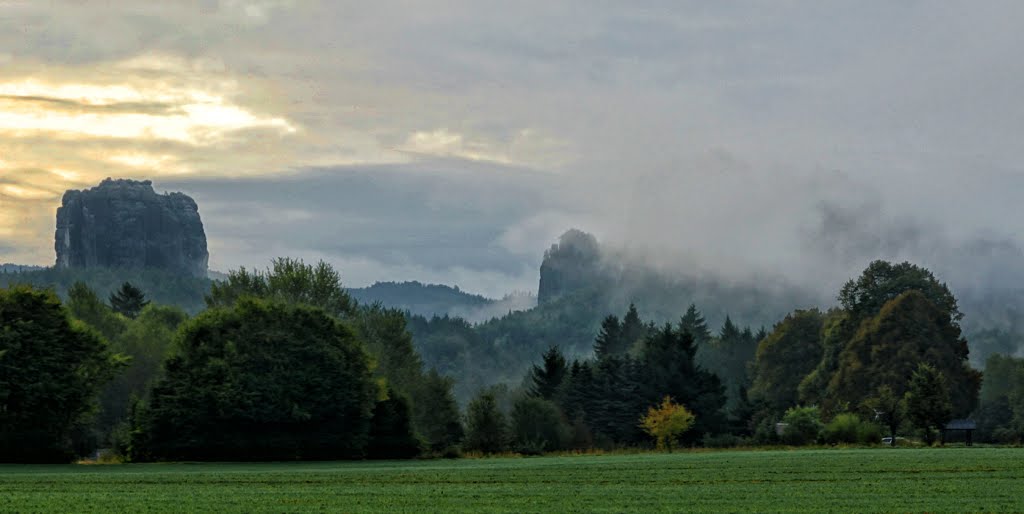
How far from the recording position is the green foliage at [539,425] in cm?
9044

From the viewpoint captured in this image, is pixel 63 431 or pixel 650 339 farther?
pixel 650 339

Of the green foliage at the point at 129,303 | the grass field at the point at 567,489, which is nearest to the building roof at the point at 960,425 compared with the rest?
the grass field at the point at 567,489

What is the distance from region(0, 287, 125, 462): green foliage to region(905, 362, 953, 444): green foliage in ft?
179

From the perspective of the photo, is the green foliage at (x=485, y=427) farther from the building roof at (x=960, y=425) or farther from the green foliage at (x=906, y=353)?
the building roof at (x=960, y=425)

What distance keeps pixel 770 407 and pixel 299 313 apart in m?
53.4

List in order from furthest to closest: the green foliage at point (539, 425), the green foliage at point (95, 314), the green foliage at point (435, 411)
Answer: the green foliage at point (95, 314) → the green foliage at point (435, 411) → the green foliage at point (539, 425)

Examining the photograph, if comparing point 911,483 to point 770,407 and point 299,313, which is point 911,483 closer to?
point 299,313

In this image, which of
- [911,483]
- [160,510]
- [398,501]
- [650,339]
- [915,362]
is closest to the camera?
[160,510]

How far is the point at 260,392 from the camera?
70.0 meters

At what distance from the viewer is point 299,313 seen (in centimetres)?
7525

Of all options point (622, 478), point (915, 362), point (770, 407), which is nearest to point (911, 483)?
point (622, 478)

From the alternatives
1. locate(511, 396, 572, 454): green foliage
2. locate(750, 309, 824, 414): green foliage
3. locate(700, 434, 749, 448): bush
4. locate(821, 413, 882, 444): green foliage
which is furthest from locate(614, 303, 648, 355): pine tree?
locate(821, 413, 882, 444): green foliage

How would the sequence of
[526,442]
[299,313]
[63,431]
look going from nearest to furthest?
[63,431], [299,313], [526,442]

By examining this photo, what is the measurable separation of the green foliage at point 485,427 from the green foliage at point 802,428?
71.9ft
